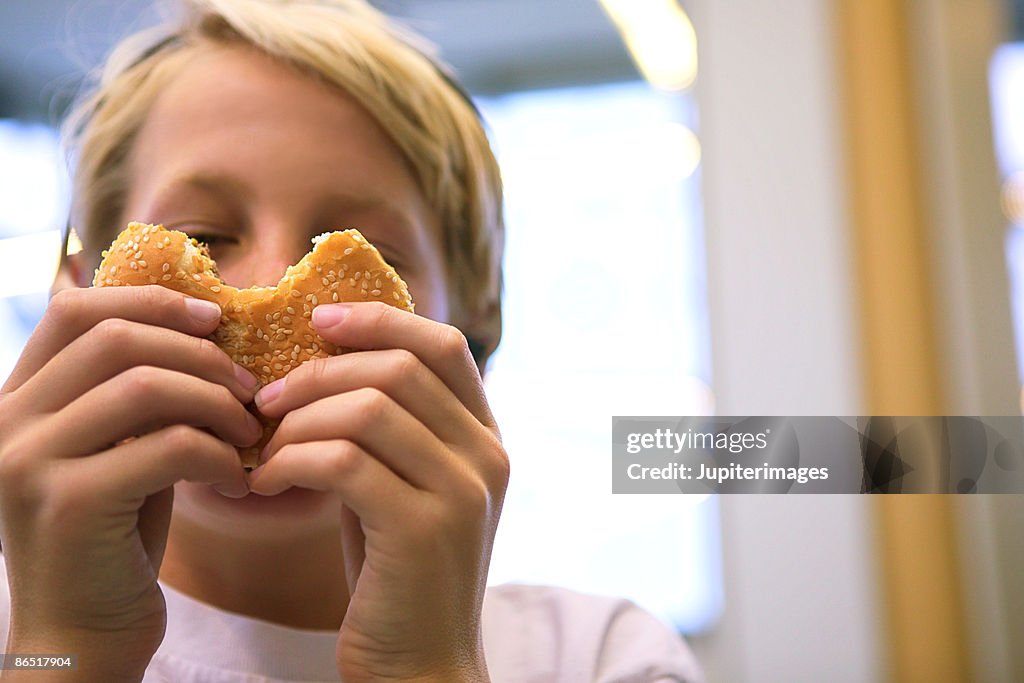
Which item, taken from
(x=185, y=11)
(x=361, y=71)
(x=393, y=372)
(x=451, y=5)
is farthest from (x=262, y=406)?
(x=451, y=5)

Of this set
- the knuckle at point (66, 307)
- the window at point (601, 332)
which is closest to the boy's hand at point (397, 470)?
the knuckle at point (66, 307)

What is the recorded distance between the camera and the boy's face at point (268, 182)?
0.70 meters

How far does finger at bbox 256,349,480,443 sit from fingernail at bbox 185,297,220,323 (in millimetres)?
50

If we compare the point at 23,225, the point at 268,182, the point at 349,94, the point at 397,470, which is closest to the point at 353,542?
the point at 397,470

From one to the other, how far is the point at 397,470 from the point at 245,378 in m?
0.10

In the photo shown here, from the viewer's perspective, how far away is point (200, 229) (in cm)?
70

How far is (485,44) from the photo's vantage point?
7.06 ft

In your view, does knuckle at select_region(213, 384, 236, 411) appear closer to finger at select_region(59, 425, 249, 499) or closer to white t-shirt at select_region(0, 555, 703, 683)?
finger at select_region(59, 425, 249, 499)

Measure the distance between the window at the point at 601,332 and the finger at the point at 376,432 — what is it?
3.12ft

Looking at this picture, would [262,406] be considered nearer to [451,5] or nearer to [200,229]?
[200,229]

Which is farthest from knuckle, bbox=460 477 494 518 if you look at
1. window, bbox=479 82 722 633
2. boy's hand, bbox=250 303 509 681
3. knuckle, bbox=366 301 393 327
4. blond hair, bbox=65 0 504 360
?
window, bbox=479 82 722 633

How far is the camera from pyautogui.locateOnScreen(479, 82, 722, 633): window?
1567 mm

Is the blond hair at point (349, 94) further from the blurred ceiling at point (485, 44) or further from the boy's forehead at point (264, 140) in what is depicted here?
the blurred ceiling at point (485, 44)

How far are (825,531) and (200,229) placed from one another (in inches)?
46.2
